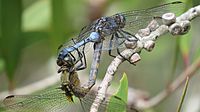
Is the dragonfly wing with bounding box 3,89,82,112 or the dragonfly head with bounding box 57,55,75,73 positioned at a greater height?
the dragonfly head with bounding box 57,55,75,73

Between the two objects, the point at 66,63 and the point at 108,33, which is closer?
the point at 66,63

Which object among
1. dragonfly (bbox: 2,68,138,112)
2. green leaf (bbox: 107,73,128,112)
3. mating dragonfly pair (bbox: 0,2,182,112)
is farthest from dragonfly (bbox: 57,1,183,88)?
green leaf (bbox: 107,73,128,112)

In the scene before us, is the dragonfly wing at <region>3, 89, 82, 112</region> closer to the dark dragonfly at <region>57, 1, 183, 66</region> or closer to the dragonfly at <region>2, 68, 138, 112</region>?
the dragonfly at <region>2, 68, 138, 112</region>

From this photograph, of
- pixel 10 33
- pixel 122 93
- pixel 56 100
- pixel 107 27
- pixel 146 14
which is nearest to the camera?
pixel 122 93

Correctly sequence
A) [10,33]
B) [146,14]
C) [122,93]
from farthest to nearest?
1. [10,33]
2. [146,14]
3. [122,93]

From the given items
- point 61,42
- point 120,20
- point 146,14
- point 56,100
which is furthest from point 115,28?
point 61,42

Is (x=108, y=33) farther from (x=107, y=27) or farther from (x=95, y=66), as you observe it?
(x=95, y=66)

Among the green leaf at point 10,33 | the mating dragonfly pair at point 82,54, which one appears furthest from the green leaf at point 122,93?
the green leaf at point 10,33

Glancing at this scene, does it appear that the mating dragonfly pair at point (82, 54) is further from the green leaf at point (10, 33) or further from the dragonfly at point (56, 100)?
the green leaf at point (10, 33)
